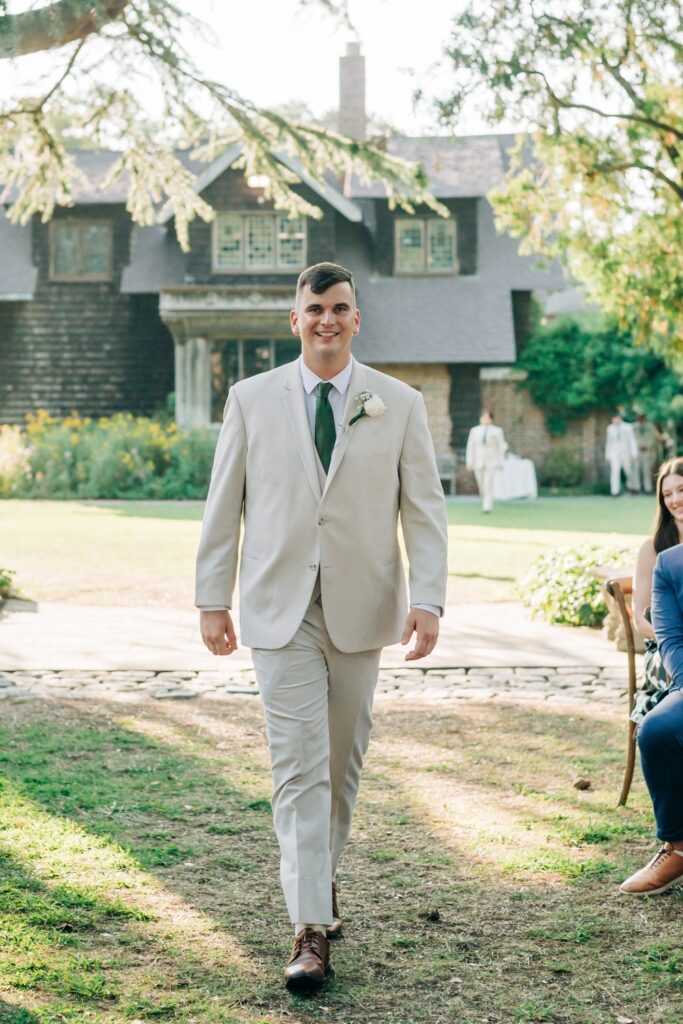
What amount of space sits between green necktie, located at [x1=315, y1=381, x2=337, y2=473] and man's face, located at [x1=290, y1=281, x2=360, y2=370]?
0.13m

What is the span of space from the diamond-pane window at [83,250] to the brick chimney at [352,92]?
731cm

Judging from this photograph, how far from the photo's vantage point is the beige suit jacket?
4047 millimetres

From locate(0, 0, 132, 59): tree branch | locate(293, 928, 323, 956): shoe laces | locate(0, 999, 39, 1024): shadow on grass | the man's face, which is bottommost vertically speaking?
locate(0, 999, 39, 1024): shadow on grass

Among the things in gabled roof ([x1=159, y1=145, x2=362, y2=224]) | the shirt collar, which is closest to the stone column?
gabled roof ([x1=159, y1=145, x2=362, y2=224])

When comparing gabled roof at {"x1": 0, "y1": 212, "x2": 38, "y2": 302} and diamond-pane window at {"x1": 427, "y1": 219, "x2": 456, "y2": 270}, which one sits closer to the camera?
gabled roof at {"x1": 0, "y1": 212, "x2": 38, "y2": 302}

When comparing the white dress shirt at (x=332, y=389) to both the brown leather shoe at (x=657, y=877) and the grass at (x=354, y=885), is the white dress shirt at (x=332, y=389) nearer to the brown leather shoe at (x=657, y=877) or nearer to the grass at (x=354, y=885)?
the grass at (x=354, y=885)

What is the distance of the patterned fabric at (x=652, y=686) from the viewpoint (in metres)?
4.96

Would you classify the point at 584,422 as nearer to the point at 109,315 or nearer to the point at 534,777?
the point at 109,315

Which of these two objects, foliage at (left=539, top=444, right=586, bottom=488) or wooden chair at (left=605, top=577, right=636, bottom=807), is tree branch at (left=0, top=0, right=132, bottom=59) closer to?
wooden chair at (left=605, top=577, right=636, bottom=807)

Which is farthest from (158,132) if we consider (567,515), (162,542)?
(567,515)

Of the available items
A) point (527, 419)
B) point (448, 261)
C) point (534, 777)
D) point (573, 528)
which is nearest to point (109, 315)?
point (448, 261)

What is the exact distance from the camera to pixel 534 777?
6184mm

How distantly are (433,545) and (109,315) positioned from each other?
A: 94.7 feet

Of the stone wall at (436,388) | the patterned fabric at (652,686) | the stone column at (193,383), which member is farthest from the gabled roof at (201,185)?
the patterned fabric at (652,686)
